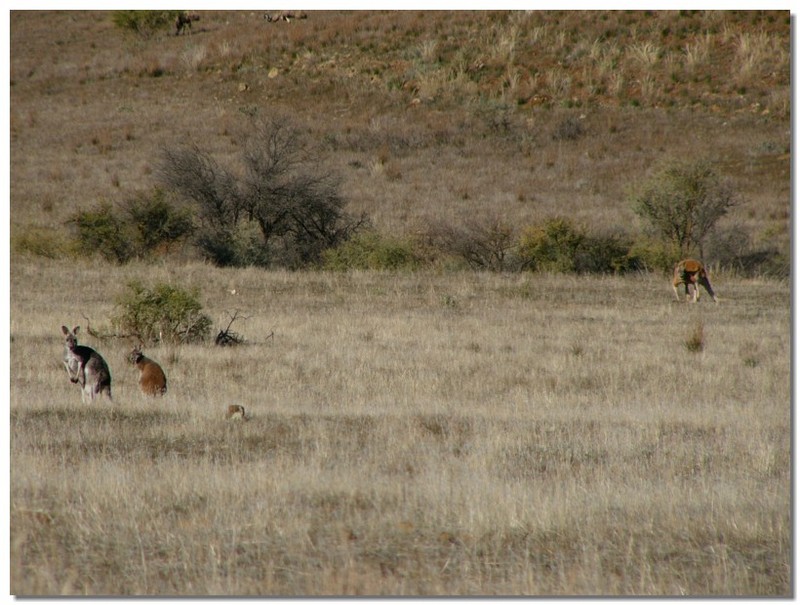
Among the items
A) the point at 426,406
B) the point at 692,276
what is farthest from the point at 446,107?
the point at 426,406

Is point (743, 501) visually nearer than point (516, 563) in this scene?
No

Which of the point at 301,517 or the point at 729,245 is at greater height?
the point at 729,245

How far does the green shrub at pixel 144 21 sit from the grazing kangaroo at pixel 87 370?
50.7 m

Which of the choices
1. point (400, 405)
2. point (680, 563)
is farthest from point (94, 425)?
point (680, 563)

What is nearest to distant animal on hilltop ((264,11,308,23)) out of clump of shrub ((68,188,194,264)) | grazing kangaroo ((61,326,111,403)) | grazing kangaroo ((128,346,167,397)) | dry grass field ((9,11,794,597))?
dry grass field ((9,11,794,597))

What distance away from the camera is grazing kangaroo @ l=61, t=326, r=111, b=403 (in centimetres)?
962

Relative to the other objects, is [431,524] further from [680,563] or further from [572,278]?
[572,278]

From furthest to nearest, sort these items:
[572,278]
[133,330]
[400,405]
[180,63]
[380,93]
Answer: [180,63], [380,93], [572,278], [133,330], [400,405]

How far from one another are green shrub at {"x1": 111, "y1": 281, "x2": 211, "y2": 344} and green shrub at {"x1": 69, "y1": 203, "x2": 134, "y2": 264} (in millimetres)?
10858

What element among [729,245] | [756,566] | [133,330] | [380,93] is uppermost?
[380,93]

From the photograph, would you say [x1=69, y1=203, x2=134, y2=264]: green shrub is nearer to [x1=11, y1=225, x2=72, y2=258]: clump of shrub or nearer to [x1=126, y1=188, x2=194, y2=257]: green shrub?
[x1=126, y1=188, x2=194, y2=257]: green shrub

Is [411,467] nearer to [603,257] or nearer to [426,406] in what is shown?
[426,406]

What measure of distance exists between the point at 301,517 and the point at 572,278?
61.7 ft

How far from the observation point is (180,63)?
51531 mm
